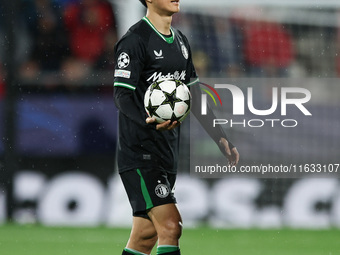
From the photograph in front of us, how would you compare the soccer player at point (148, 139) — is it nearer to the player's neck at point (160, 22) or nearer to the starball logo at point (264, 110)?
the player's neck at point (160, 22)

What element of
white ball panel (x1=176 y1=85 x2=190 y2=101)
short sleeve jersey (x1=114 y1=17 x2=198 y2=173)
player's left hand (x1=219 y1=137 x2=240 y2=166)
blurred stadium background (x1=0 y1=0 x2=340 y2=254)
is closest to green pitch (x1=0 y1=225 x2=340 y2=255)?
blurred stadium background (x1=0 y1=0 x2=340 y2=254)

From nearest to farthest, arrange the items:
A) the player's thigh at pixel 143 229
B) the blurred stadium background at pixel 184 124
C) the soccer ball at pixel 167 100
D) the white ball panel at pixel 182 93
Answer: the soccer ball at pixel 167 100 < the white ball panel at pixel 182 93 < the player's thigh at pixel 143 229 < the blurred stadium background at pixel 184 124

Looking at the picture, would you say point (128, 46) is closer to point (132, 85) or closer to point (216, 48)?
point (132, 85)

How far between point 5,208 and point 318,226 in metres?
3.60

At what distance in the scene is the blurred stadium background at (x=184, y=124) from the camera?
938 centimetres

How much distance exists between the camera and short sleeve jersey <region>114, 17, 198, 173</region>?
15.4 ft

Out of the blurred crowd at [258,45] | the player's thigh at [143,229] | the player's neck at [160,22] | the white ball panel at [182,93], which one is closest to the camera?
the white ball panel at [182,93]

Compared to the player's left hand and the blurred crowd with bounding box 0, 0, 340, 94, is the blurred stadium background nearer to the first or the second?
the blurred crowd with bounding box 0, 0, 340, 94

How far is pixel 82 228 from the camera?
9297 mm

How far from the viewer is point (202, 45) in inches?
384

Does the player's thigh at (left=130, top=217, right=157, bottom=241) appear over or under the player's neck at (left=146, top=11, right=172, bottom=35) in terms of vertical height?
under

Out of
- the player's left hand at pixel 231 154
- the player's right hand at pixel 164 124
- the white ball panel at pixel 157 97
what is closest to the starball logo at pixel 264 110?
the player's left hand at pixel 231 154

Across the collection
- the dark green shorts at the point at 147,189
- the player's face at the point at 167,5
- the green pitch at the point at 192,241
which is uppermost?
the player's face at the point at 167,5

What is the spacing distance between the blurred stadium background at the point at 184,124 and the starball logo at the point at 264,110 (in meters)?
0.09
